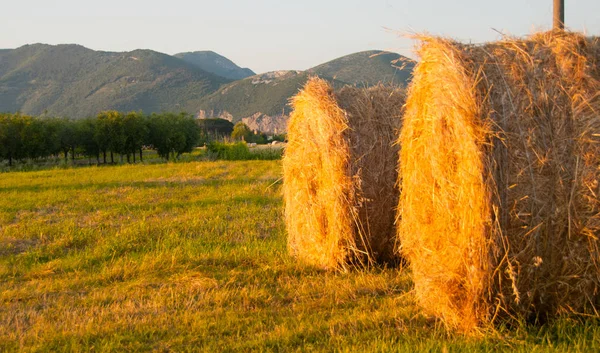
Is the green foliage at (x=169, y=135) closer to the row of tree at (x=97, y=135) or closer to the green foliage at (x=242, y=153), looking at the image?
the row of tree at (x=97, y=135)

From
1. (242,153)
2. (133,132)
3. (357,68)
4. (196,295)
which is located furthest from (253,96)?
(196,295)

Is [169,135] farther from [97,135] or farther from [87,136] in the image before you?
[87,136]

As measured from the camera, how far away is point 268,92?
109m

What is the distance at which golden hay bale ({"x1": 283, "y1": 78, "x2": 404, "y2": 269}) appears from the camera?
26.1 feet

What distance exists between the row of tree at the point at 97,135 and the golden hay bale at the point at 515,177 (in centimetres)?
4289

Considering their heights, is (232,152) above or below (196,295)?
above

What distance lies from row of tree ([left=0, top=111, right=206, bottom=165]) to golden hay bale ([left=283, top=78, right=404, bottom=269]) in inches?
1561

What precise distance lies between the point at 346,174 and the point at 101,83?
150 metres

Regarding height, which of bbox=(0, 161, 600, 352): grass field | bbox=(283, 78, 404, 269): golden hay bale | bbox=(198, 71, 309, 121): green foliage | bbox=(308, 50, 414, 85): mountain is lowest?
bbox=(0, 161, 600, 352): grass field

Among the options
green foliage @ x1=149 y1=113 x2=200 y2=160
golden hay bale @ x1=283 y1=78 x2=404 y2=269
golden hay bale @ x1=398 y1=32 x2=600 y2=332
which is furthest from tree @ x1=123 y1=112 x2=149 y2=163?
golden hay bale @ x1=398 y1=32 x2=600 y2=332

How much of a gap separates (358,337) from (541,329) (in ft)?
5.57

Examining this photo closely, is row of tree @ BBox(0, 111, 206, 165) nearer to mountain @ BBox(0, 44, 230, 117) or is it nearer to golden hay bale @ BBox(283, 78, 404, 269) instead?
golden hay bale @ BBox(283, 78, 404, 269)

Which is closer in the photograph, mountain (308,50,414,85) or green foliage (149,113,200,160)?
green foliage (149,113,200,160)

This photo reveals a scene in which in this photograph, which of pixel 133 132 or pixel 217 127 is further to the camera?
pixel 217 127
